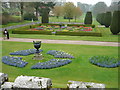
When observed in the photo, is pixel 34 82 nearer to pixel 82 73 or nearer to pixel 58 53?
pixel 82 73

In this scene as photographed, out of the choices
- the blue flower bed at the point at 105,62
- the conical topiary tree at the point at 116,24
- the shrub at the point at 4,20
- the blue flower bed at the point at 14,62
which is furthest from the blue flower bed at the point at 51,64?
the shrub at the point at 4,20

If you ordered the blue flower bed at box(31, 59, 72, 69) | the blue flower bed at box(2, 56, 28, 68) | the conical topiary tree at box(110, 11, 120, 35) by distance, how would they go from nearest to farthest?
the blue flower bed at box(31, 59, 72, 69), the blue flower bed at box(2, 56, 28, 68), the conical topiary tree at box(110, 11, 120, 35)

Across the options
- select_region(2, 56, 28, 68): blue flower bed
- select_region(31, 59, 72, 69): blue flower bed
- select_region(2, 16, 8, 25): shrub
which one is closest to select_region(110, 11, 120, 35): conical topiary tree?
select_region(31, 59, 72, 69): blue flower bed

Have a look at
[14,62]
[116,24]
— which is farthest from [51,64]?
[116,24]

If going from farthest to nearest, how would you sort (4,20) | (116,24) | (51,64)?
(4,20)
(116,24)
(51,64)

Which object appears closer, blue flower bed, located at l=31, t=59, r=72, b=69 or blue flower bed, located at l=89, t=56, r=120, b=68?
blue flower bed, located at l=31, t=59, r=72, b=69

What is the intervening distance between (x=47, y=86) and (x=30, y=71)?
18.0 feet

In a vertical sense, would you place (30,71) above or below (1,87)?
below

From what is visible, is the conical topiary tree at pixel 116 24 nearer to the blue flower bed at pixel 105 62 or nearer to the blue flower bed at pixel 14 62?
the blue flower bed at pixel 105 62

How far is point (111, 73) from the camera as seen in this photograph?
8039 mm

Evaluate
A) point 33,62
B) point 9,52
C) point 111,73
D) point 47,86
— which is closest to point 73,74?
point 111,73

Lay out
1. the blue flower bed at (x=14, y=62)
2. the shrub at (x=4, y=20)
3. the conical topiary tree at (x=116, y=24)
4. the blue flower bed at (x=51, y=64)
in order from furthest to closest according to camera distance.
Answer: the shrub at (x=4, y=20) < the conical topiary tree at (x=116, y=24) < the blue flower bed at (x=14, y=62) < the blue flower bed at (x=51, y=64)

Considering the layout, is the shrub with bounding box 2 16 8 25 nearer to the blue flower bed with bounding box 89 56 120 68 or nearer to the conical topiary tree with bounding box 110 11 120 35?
the conical topiary tree with bounding box 110 11 120 35

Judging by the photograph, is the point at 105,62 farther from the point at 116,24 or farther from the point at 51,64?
the point at 116,24
